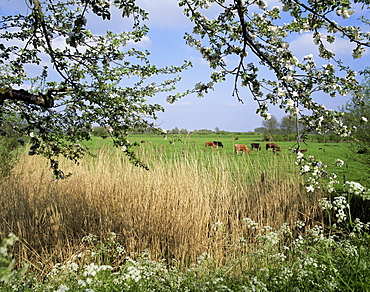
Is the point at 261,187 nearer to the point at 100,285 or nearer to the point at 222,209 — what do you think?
the point at 222,209

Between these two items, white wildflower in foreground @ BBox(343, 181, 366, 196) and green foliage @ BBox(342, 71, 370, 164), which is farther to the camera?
green foliage @ BBox(342, 71, 370, 164)

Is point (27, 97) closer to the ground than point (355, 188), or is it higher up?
higher up

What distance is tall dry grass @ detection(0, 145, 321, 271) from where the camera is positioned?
4.32 m

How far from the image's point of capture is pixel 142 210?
4465 mm

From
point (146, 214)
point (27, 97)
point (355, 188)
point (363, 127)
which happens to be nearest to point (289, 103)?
point (355, 188)

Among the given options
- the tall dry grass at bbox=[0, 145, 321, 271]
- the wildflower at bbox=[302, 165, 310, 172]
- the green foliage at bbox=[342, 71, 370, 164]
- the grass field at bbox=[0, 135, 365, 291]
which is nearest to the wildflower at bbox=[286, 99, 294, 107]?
the wildflower at bbox=[302, 165, 310, 172]

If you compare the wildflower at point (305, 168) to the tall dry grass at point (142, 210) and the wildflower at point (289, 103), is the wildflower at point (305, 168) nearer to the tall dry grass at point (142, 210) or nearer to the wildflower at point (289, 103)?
the wildflower at point (289, 103)

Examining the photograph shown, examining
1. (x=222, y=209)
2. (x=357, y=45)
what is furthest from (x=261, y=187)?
(x=357, y=45)

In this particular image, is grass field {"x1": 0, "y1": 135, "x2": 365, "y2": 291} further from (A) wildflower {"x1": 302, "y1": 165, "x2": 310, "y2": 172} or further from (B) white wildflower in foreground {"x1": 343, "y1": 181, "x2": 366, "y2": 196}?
(A) wildflower {"x1": 302, "y1": 165, "x2": 310, "y2": 172}

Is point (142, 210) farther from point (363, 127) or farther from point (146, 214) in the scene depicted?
point (363, 127)

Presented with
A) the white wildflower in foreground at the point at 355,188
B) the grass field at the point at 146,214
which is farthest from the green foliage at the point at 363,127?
the white wildflower in foreground at the point at 355,188

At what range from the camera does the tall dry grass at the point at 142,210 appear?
4.32 metres

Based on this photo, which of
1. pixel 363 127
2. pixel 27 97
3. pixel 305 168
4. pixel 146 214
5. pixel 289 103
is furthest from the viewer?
pixel 363 127

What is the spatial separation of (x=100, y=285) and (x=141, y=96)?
2.32 meters
